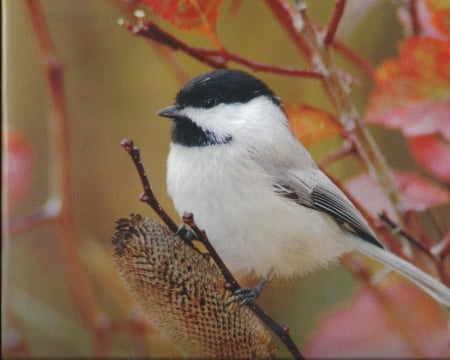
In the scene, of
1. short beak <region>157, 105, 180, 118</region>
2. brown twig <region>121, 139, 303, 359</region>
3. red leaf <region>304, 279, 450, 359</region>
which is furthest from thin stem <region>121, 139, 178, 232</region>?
red leaf <region>304, 279, 450, 359</region>

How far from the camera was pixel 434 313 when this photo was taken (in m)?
0.49

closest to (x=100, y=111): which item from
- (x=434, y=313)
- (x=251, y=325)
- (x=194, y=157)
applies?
(x=194, y=157)

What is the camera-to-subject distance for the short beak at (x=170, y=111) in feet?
1.57

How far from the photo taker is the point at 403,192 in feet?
1.49

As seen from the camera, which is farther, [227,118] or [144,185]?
[227,118]

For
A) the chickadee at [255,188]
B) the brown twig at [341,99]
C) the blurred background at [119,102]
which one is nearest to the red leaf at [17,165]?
the blurred background at [119,102]

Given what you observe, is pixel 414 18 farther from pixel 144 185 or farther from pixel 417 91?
pixel 144 185

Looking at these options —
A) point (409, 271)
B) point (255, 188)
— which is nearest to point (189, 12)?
point (255, 188)

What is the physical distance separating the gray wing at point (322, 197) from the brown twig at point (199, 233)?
0.32 feet

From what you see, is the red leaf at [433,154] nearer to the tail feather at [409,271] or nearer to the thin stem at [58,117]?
the tail feather at [409,271]

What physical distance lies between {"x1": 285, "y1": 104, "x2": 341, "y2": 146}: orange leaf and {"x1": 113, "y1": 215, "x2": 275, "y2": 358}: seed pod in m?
0.12

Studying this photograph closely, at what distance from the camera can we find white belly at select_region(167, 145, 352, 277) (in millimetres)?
468

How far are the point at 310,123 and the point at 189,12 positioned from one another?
0.12m

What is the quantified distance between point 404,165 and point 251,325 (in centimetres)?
17
